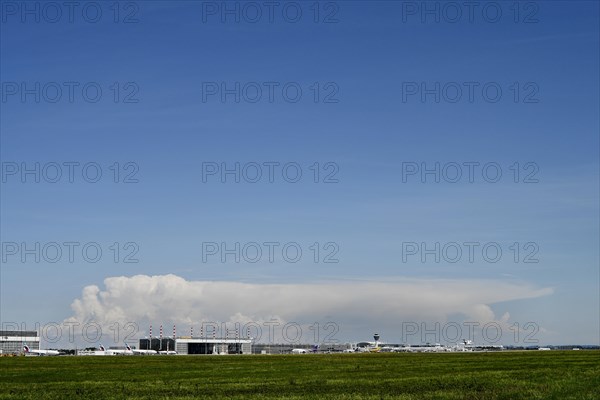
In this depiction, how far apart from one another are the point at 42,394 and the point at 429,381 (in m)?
30.9

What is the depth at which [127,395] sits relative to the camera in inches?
2031

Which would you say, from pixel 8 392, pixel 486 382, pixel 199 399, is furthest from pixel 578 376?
pixel 8 392

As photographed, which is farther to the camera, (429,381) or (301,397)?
(429,381)

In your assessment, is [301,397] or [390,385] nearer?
[301,397]

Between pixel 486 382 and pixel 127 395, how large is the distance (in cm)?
2836

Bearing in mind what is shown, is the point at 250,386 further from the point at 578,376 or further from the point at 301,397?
the point at 578,376

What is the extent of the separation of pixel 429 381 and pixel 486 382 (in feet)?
16.3

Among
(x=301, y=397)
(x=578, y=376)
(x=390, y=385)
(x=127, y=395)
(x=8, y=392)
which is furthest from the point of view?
(x=578, y=376)

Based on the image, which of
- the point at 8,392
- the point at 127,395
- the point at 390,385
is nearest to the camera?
the point at 127,395

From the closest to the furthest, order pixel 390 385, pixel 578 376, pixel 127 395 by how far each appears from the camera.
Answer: pixel 127 395 → pixel 390 385 → pixel 578 376

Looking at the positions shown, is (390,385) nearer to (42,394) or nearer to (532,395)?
(532,395)

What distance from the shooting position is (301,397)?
47.3 metres

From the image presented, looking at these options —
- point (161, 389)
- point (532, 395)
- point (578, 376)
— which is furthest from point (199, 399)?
point (578, 376)

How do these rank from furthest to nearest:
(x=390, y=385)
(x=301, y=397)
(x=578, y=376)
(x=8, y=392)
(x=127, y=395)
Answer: (x=578, y=376) < (x=390, y=385) < (x=8, y=392) < (x=127, y=395) < (x=301, y=397)
